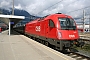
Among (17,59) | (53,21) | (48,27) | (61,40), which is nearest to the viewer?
(17,59)

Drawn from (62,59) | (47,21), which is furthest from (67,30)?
(62,59)

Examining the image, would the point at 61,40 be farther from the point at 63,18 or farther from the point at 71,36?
the point at 63,18

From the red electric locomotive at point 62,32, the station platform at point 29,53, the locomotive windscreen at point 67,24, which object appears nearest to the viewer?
the station platform at point 29,53

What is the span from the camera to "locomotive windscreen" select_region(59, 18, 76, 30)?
492 inches

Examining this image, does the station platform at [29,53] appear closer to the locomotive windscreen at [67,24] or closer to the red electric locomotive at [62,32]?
the red electric locomotive at [62,32]

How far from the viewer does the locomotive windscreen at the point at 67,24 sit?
41.0 feet

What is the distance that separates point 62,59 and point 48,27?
18.9 ft

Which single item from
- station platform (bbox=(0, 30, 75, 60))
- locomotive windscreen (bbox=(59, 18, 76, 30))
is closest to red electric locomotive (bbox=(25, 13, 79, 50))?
locomotive windscreen (bbox=(59, 18, 76, 30))

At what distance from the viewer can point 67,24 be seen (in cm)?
1269

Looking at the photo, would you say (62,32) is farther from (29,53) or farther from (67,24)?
(29,53)

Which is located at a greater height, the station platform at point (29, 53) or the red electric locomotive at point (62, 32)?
the red electric locomotive at point (62, 32)

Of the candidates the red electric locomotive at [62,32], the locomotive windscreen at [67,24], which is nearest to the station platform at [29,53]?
the red electric locomotive at [62,32]

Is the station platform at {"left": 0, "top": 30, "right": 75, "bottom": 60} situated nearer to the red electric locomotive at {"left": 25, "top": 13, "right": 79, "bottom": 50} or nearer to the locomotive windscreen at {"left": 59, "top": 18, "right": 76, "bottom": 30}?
the red electric locomotive at {"left": 25, "top": 13, "right": 79, "bottom": 50}

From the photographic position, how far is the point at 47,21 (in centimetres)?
1407
